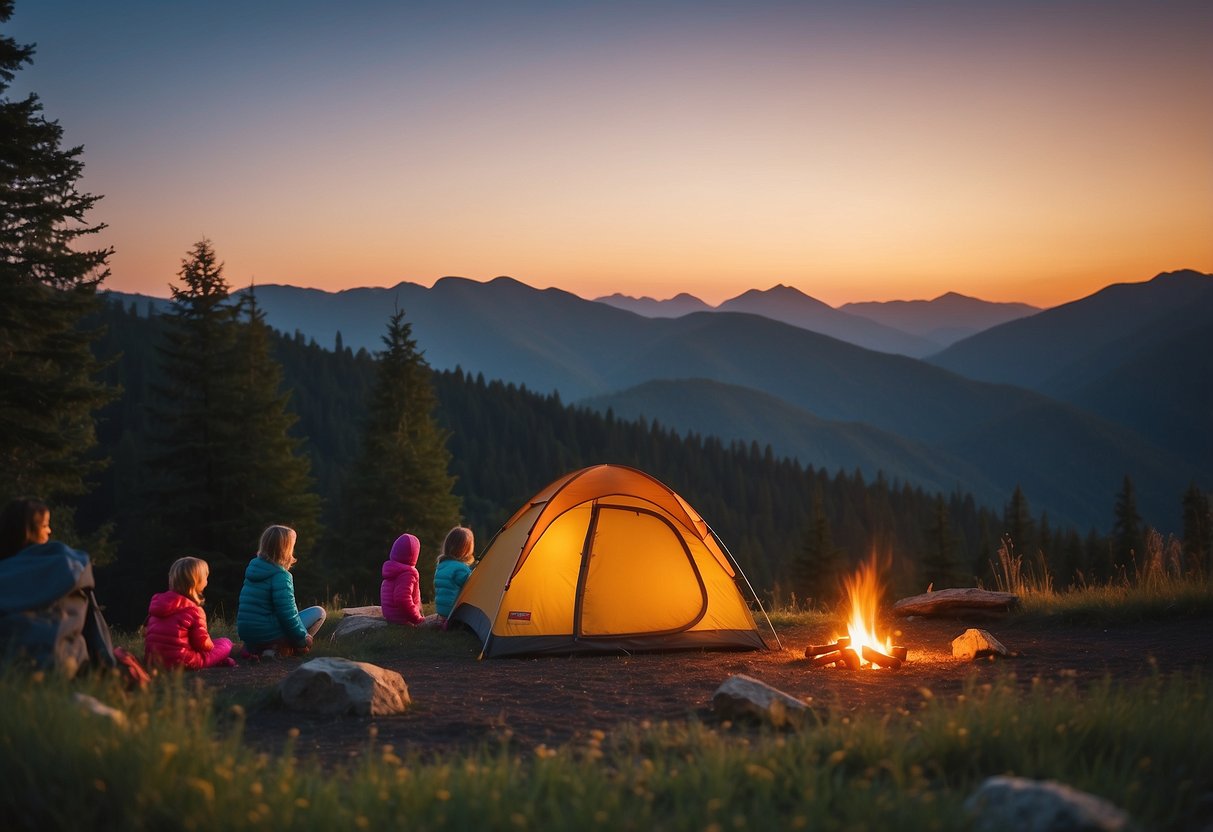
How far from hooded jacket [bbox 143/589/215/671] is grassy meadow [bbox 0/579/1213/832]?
10.9ft

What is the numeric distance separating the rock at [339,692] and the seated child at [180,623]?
6.55ft

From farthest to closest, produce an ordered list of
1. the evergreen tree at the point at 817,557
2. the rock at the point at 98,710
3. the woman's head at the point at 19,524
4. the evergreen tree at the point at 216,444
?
1. the evergreen tree at the point at 817,557
2. the evergreen tree at the point at 216,444
3. the woman's head at the point at 19,524
4. the rock at the point at 98,710

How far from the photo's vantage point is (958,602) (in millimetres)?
13859

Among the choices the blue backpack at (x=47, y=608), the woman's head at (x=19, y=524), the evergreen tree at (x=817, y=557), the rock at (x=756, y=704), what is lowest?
the evergreen tree at (x=817, y=557)

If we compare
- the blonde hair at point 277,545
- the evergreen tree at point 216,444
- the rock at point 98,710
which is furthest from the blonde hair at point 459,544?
the evergreen tree at point 216,444

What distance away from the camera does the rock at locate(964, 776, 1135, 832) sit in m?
3.80

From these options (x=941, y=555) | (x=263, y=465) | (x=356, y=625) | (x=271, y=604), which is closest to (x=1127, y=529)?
(x=941, y=555)

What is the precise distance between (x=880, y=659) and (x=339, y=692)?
564 cm

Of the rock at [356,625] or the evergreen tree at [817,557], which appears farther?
the evergreen tree at [817,557]

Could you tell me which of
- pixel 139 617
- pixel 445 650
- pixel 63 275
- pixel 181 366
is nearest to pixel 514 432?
pixel 139 617

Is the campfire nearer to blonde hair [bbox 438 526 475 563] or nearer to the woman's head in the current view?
blonde hair [bbox 438 526 475 563]

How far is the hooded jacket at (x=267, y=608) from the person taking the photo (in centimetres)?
1026

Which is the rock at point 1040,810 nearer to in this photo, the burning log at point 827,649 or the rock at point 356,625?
the burning log at point 827,649

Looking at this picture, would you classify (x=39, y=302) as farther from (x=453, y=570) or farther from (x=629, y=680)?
(x=629, y=680)
